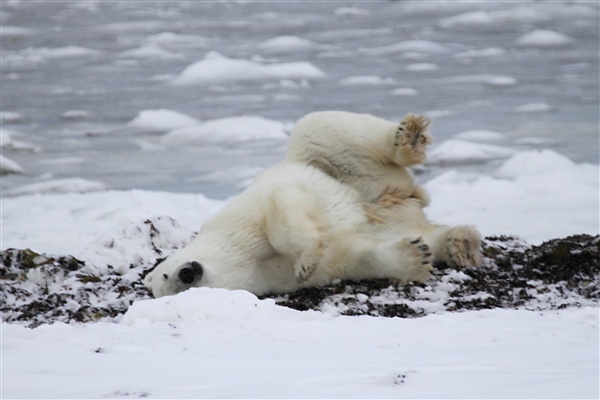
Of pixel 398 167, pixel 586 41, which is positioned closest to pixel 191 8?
pixel 586 41

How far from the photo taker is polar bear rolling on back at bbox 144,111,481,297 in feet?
16.5

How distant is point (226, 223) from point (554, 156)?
5384 millimetres

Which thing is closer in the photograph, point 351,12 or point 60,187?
point 60,187

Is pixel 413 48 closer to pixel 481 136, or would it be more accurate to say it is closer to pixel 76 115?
pixel 481 136

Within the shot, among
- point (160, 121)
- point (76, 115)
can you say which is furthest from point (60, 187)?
point (76, 115)

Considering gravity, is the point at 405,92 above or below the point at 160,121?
above

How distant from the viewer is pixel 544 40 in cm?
1605

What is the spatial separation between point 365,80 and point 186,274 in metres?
9.32

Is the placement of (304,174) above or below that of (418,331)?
above

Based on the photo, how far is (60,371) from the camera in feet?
9.32

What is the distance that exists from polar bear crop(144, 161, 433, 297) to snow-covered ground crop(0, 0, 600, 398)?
0.66m

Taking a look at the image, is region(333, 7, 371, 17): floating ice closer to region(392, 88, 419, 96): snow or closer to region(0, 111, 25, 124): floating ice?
region(392, 88, 419, 96): snow

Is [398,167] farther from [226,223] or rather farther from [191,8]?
[191,8]

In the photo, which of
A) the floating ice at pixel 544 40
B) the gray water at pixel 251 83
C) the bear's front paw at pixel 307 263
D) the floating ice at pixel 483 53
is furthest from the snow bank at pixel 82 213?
the floating ice at pixel 544 40
